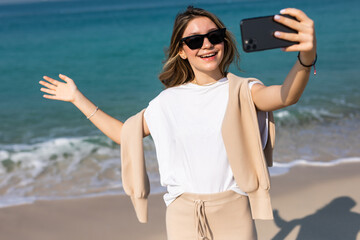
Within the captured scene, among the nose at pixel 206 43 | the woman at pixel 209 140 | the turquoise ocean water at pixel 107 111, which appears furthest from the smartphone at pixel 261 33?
the turquoise ocean water at pixel 107 111

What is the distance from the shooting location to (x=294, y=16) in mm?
1729

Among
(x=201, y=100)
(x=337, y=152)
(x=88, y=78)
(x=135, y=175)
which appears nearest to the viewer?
(x=201, y=100)

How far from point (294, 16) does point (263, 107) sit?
0.57 m

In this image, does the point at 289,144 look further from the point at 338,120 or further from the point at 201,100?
the point at 201,100

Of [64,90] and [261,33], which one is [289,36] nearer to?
[261,33]

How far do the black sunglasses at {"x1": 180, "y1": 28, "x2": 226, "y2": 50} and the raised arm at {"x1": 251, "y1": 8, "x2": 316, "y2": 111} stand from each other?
33cm

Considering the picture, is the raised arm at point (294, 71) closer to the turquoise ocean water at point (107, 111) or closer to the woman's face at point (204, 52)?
the woman's face at point (204, 52)

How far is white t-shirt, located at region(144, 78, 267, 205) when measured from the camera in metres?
2.32

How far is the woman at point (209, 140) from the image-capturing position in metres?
2.25

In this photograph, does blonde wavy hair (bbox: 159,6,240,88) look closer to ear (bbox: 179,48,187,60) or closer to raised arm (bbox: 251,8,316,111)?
ear (bbox: 179,48,187,60)

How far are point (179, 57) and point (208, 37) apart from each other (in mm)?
316

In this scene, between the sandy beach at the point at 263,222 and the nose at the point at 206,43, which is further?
the sandy beach at the point at 263,222

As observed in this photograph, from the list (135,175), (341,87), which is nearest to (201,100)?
(135,175)

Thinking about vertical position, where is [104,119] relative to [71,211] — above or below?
above
